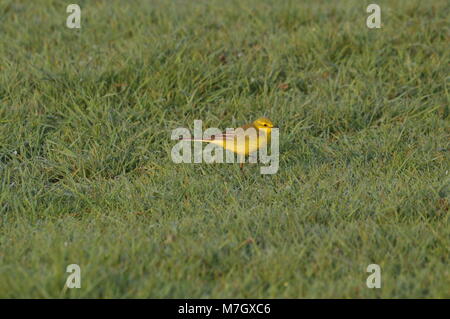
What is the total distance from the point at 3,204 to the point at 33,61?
2.34m

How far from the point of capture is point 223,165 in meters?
5.94

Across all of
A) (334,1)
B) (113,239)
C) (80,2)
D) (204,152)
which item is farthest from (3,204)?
(334,1)

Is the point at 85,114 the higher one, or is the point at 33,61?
the point at 33,61

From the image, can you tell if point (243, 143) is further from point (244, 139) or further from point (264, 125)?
point (264, 125)

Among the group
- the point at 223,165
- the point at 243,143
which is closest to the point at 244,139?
the point at 243,143

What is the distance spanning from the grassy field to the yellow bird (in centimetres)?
16

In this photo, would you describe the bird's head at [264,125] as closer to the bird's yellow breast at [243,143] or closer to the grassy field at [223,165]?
the bird's yellow breast at [243,143]

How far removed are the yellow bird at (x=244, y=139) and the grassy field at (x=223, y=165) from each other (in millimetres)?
164

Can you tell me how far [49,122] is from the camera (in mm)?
6633

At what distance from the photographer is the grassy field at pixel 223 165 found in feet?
14.5

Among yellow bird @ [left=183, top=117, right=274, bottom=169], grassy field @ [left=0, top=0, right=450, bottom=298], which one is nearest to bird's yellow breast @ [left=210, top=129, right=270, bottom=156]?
yellow bird @ [left=183, top=117, right=274, bottom=169]

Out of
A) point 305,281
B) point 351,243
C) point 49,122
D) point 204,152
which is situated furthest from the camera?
point 49,122

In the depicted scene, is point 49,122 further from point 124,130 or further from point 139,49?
point 139,49

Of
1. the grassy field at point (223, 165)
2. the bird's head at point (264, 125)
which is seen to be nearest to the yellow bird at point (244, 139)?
the bird's head at point (264, 125)
